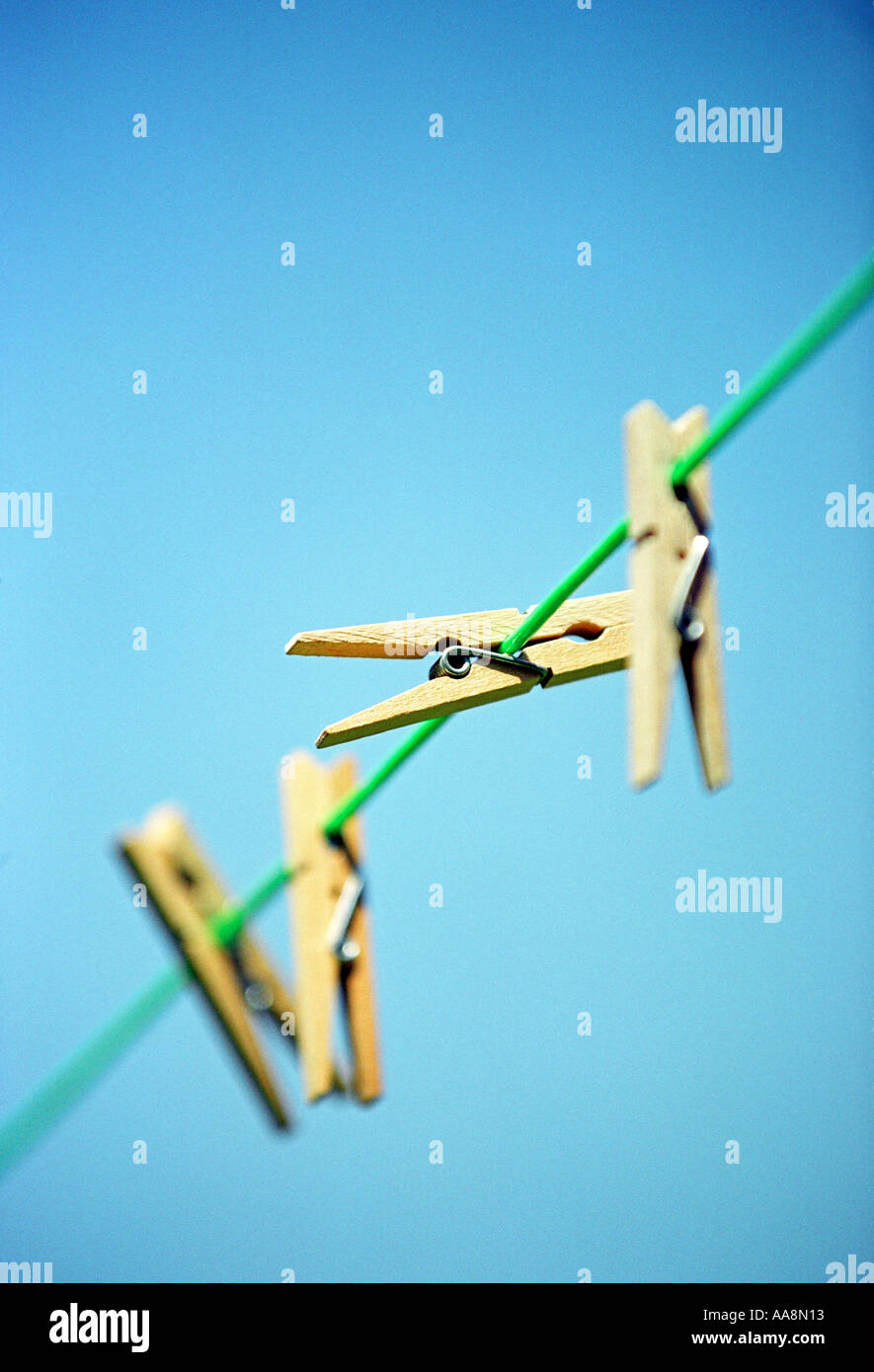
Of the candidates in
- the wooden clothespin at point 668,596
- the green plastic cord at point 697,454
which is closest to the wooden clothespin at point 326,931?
the green plastic cord at point 697,454

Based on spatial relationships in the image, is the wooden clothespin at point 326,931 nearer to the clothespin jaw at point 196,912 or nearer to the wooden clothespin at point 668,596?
the clothespin jaw at point 196,912

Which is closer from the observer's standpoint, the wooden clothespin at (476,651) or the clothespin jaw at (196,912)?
the clothespin jaw at (196,912)

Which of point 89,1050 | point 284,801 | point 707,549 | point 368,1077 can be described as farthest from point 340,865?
point 707,549

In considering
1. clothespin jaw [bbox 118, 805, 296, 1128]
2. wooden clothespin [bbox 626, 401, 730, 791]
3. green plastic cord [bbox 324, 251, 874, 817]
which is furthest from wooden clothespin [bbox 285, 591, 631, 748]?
clothespin jaw [bbox 118, 805, 296, 1128]

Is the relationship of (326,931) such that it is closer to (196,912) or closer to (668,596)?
(196,912)

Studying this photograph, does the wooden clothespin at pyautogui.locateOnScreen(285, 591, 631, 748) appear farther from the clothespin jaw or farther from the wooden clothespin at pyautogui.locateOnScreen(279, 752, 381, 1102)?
the clothespin jaw

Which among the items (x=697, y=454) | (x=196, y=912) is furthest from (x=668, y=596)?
(x=196, y=912)

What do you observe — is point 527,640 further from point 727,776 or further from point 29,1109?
point 29,1109
